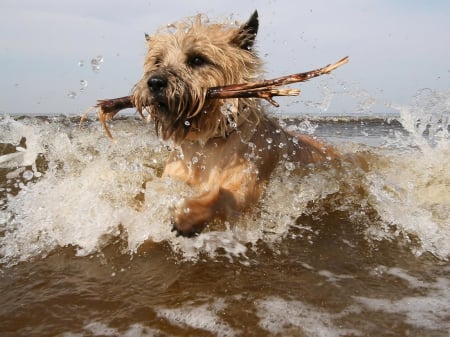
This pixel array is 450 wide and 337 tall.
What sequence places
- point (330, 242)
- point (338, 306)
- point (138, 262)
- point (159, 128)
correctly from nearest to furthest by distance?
point (338, 306) < point (138, 262) < point (330, 242) < point (159, 128)

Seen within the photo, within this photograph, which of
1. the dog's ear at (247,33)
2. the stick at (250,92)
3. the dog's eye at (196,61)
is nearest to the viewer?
the stick at (250,92)

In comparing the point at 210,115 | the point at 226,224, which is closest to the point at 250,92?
→ the point at 210,115

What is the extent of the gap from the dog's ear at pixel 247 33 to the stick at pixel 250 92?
31.8 inches

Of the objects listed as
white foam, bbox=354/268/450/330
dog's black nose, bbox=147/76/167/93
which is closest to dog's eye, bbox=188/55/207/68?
dog's black nose, bbox=147/76/167/93

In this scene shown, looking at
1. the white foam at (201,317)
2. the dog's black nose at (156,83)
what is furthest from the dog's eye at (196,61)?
the white foam at (201,317)

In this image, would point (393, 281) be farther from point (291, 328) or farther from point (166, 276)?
point (166, 276)

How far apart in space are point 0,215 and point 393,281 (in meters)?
3.50

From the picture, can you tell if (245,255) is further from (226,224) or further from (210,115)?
(210,115)

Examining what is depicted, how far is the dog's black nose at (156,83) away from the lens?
3.67 m

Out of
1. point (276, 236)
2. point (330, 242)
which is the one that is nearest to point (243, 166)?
point (276, 236)

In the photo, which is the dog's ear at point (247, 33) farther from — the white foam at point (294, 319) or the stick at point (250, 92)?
the white foam at point (294, 319)

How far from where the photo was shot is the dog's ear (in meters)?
4.48

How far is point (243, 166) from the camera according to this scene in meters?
4.13

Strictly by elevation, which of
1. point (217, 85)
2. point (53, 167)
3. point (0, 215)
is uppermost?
point (217, 85)
